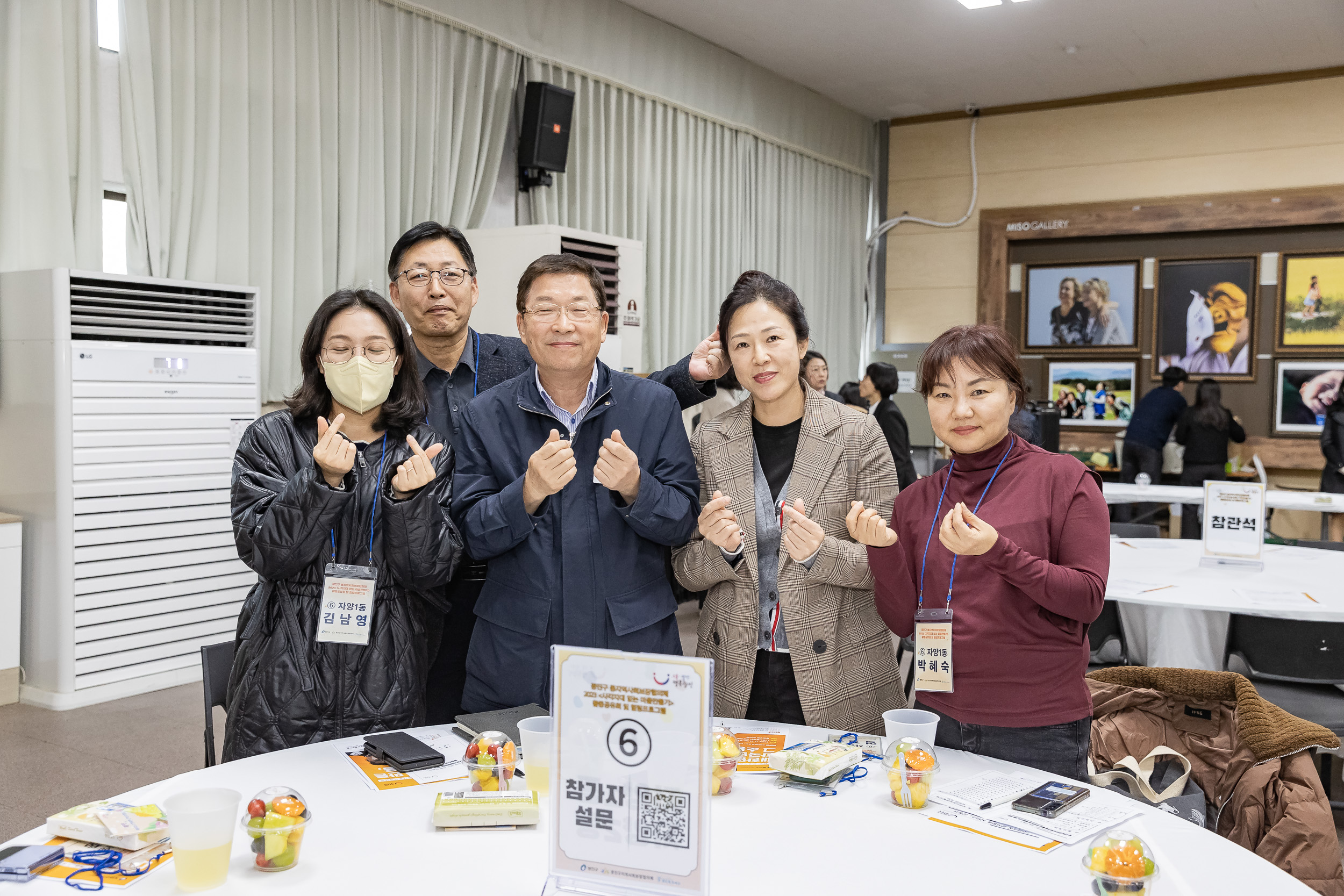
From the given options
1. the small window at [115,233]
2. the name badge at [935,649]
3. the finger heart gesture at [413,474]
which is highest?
the small window at [115,233]

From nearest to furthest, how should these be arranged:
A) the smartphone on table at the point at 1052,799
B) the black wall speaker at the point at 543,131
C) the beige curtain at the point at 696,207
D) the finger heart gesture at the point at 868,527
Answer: the smartphone on table at the point at 1052,799, the finger heart gesture at the point at 868,527, the black wall speaker at the point at 543,131, the beige curtain at the point at 696,207

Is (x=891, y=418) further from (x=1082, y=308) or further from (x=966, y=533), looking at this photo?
(x=966, y=533)

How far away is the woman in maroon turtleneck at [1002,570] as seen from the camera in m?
1.86

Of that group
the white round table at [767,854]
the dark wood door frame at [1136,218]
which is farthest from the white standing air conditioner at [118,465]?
the dark wood door frame at [1136,218]

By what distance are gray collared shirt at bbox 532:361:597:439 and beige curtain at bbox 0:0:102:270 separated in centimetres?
324

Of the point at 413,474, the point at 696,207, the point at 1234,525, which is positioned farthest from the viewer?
the point at 696,207

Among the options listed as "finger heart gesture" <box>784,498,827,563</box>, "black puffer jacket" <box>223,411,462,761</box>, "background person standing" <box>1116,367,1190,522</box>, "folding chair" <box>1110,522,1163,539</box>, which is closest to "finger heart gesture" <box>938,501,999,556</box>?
"finger heart gesture" <box>784,498,827,563</box>

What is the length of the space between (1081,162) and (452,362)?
27.7 ft

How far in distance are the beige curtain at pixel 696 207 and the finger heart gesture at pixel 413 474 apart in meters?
4.72

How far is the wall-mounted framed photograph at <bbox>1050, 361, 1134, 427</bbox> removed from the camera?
30.7 feet

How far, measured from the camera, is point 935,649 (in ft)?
6.12

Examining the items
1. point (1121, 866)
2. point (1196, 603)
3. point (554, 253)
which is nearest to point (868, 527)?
point (1121, 866)

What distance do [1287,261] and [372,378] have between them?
8.95 meters

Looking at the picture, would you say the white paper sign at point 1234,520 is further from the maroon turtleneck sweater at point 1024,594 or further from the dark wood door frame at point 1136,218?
the dark wood door frame at point 1136,218
